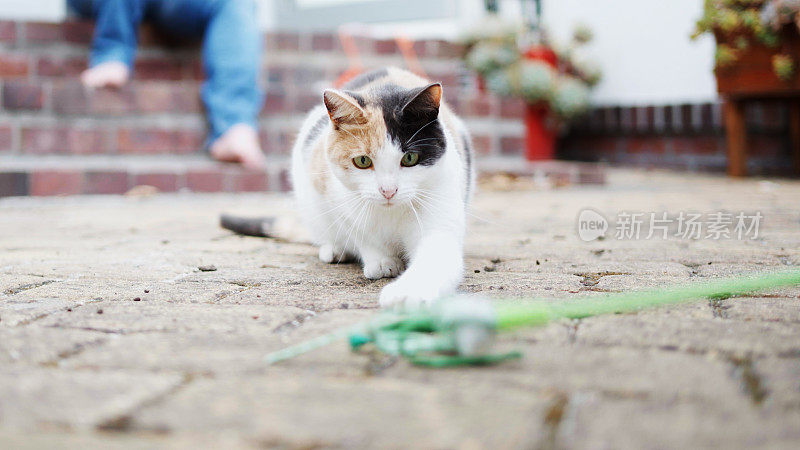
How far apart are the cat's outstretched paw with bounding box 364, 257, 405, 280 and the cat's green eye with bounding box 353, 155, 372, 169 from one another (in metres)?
0.26

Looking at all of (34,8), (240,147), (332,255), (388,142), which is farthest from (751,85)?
(34,8)

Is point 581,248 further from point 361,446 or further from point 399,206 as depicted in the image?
point 361,446

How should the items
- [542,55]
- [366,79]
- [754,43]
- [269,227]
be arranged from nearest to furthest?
1. [366,79]
2. [269,227]
3. [754,43]
4. [542,55]

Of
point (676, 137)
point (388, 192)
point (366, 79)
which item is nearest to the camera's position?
point (388, 192)

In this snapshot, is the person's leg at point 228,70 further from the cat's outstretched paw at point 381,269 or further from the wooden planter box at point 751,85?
the wooden planter box at point 751,85

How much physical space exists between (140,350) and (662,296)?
960 millimetres

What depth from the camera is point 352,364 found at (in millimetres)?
1049

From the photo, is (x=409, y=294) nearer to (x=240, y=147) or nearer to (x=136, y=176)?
(x=240, y=147)

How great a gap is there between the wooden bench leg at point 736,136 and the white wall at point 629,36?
86 centimetres

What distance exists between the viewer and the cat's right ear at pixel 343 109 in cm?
169

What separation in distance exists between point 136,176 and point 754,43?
13.7 ft

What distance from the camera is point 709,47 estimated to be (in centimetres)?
597

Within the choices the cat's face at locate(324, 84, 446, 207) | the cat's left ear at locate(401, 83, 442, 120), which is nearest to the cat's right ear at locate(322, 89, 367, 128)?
the cat's face at locate(324, 84, 446, 207)

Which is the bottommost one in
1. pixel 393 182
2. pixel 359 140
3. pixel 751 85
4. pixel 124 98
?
pixel 393 182
